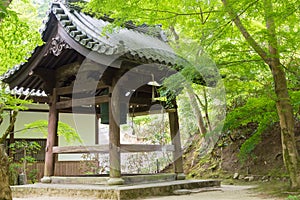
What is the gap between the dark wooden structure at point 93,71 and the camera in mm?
6238

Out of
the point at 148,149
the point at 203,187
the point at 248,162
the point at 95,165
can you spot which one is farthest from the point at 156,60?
the point at 95,165

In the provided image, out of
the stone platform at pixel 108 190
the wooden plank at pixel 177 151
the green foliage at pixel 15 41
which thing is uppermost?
the green foliage at pixel 15 41

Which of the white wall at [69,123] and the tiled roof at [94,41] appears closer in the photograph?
the tiled roof at [94,41]

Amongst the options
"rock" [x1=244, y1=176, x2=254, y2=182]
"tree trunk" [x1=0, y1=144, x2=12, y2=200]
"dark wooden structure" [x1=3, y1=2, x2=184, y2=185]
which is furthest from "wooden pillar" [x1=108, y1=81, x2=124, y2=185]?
"rock" [x1=244, y1=176, x2=254, y2=182]

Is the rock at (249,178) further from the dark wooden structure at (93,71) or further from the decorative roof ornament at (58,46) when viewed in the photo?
the decorative roof ornament at (58,46)

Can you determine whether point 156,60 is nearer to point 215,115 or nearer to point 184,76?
point 184,76

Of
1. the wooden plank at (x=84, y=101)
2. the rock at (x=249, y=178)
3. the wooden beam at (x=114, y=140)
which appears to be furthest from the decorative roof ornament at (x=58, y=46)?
the rock at (x=249, y=178)

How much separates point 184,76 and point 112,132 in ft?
6.09

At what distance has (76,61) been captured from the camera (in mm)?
7465

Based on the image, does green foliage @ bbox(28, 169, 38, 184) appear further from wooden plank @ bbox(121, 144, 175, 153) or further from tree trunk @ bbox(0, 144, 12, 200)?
tree trunk @ bbox(0, 144, 12, 200)

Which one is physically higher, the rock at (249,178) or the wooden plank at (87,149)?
the wooden plank at (87,149)

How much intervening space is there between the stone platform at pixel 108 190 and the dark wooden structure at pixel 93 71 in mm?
494

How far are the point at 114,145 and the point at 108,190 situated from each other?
39.4 inches

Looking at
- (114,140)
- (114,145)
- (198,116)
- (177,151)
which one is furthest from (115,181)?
(198,116)
